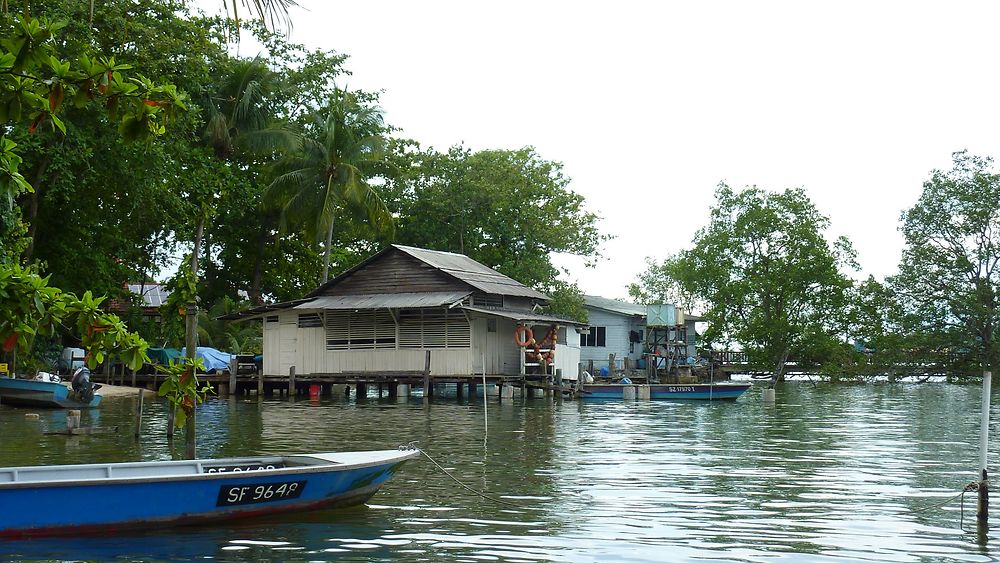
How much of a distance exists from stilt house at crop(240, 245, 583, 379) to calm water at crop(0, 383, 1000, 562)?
5.99m

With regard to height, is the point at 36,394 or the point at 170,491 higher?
the point at 36,394

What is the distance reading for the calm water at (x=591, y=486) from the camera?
10.1m

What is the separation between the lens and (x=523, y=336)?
37.5 m

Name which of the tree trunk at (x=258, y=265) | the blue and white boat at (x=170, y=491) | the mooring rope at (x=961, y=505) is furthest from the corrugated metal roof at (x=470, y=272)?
the blue and white boat at (x=170, y=491)

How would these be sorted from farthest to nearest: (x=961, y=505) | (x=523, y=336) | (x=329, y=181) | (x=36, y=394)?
(x=329, y=181), (x=523, y=336), (x=36, y=394), (x=961, y=505)

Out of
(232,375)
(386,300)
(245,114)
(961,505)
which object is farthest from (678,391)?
(961,505)

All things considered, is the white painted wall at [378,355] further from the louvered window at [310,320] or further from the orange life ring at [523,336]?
the orange life ring at [523,336]

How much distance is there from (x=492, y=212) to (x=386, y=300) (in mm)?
14341

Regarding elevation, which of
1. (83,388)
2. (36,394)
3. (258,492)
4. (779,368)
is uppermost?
(779,368)

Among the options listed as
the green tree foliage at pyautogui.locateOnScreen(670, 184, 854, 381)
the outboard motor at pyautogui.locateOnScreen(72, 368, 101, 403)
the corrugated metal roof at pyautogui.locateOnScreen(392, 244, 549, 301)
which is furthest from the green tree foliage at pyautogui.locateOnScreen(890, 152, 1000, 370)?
the outboard motor at pyautogui.locateOnScreen(72, 368, 101, 403)

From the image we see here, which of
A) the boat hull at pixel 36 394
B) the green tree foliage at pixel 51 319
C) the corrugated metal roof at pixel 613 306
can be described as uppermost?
the corrugated metal roof at pixel 613 306

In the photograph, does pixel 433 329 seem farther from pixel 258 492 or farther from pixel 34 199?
pixel 258 492

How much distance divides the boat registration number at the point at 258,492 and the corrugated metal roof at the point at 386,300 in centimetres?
2320

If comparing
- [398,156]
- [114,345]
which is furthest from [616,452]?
[398,156]
